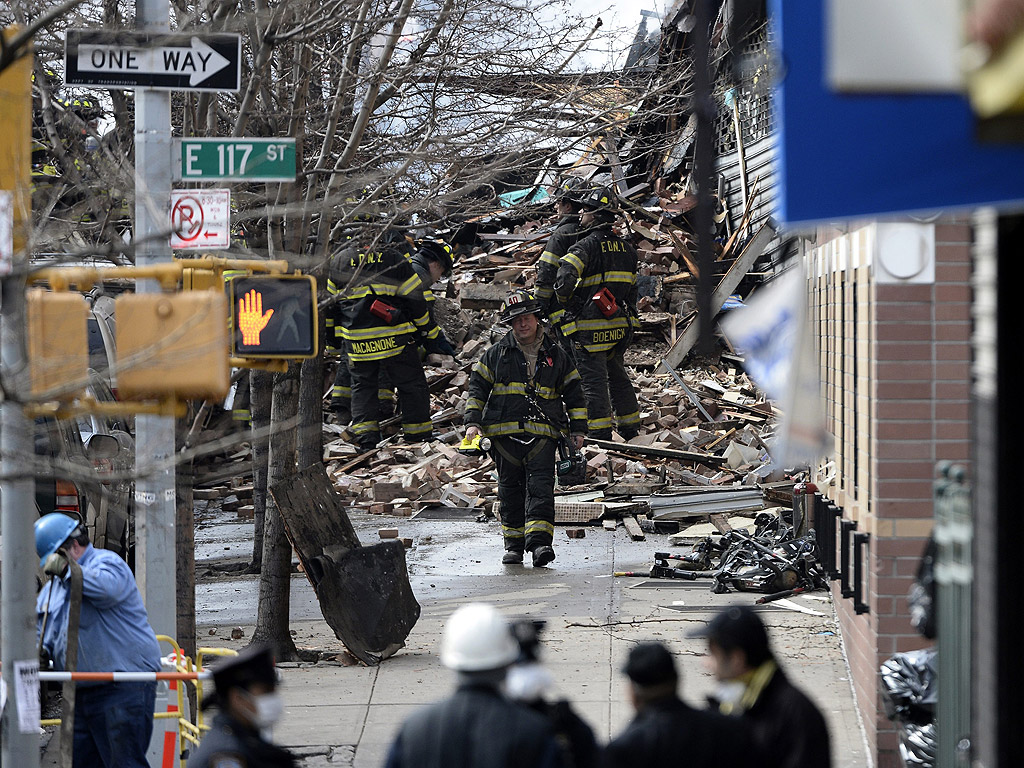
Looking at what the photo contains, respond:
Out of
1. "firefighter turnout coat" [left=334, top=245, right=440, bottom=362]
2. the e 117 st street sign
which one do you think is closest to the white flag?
the e 117 st street sign

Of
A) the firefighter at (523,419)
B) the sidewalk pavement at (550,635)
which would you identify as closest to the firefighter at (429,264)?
the sidewalk pavement at (550,635)

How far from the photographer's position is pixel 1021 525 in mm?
3445

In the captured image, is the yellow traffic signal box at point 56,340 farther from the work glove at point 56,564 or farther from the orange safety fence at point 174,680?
the work glove at point 56,564

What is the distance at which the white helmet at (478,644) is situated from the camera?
406 cm

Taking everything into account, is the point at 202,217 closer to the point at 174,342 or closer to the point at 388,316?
the point at 174,342

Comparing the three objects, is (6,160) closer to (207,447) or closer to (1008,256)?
(207,447)

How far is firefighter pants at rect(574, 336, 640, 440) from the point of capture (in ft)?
51.1

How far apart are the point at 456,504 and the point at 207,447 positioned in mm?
10068

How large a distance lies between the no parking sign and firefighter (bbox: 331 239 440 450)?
757cm

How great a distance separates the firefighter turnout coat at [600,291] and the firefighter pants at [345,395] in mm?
2928

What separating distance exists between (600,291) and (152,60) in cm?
897

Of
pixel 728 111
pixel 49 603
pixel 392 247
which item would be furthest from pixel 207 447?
pixel 728 111

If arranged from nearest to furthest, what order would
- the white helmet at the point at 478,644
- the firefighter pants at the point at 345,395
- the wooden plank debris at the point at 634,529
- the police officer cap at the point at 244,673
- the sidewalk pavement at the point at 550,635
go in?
the white helmet at the point at 478,644, the police officer cap at the point at 244,673, the sidewalk pavement at the point at 550,635, the wooden plank debris at the point at 634,529, the firefighter pants at the point at 345,395

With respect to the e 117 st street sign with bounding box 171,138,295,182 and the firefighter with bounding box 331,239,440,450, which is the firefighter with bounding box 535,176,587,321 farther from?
the e 117 st street sign with bounding box 171,138,295,182
